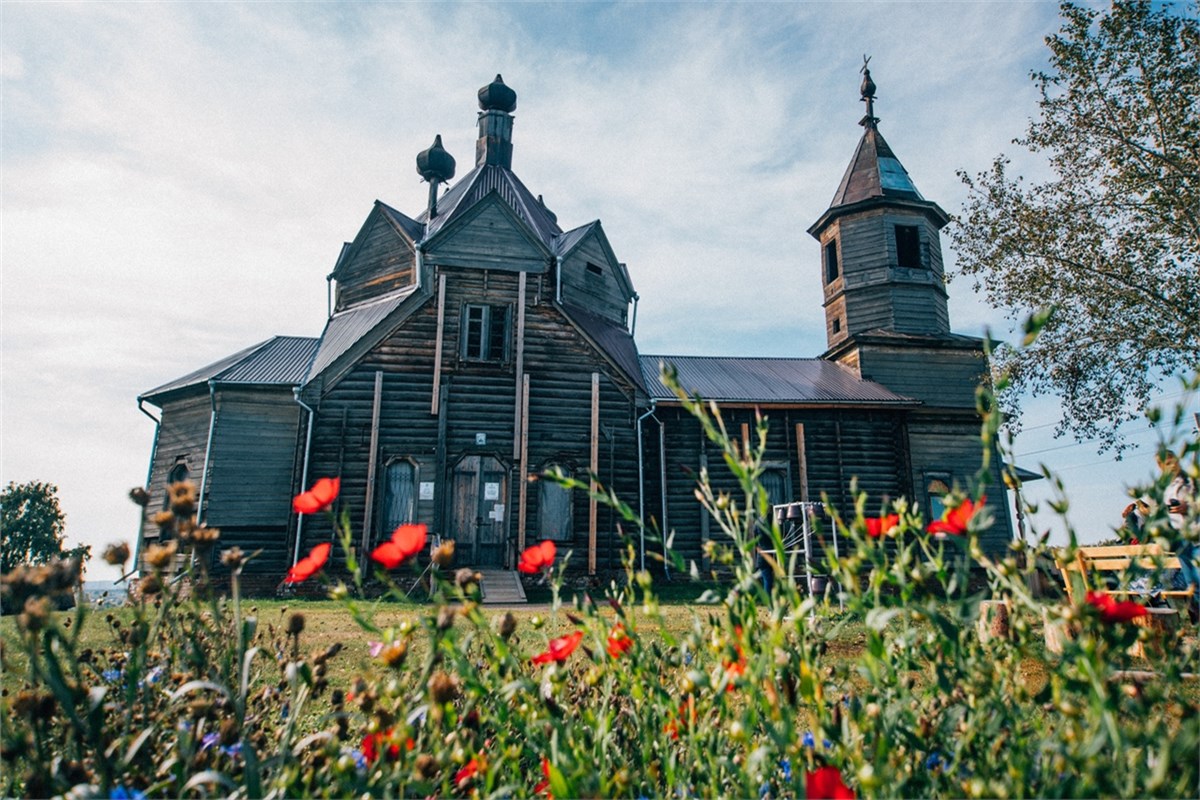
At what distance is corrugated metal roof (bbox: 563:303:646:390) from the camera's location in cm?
1829

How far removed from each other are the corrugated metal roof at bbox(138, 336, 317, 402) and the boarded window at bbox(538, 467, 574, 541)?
721 cm

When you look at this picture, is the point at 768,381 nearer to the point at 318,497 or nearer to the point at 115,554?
the point at 318,497

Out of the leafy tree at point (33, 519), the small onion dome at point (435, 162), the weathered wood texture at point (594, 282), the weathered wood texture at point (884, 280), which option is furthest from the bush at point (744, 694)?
the leafy tree at point (33, 519)

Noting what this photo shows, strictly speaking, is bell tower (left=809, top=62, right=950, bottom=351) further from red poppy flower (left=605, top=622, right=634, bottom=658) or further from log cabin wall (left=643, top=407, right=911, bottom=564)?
red poppy flower (left=605, top=622, right=634, bottom=658)

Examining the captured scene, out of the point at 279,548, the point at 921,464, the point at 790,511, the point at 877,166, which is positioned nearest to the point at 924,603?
the point at 790,511

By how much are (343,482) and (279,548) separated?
9.04 feet

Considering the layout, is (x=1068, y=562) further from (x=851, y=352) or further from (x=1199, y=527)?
(x=851, y=352)

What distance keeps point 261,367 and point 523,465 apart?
808 centimetres

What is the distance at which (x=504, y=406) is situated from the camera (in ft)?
56.6

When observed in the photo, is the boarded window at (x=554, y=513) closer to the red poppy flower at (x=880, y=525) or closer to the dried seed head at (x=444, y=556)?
the red poppy flower at (x=880, y=525)

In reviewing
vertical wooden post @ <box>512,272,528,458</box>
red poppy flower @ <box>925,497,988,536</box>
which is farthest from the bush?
vertical wooden post @ <box>512,272,528,458</box>

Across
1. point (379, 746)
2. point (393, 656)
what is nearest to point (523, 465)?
point (379, 746)

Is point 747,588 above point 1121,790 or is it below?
above

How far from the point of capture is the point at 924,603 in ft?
5.05
